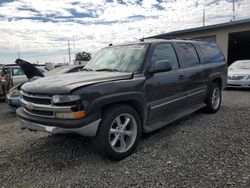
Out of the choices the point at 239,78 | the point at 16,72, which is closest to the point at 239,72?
the point at 239,78

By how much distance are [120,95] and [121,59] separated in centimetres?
112

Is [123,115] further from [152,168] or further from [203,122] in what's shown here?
[203,122]

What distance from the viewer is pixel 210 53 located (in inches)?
234

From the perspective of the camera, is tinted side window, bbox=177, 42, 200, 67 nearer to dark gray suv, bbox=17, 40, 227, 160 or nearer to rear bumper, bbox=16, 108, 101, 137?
dark gray suv, bbox=17, 40, 227, 160

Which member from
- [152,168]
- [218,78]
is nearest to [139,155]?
[152,168]

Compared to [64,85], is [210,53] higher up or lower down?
higher up

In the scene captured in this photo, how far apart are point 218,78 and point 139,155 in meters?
3.73

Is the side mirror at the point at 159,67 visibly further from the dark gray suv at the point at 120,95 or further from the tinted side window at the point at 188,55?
the tinted side window at the point at 188,55

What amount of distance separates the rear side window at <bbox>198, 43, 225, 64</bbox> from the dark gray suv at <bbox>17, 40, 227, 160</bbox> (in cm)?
49

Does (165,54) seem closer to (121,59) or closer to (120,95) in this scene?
(121,59)

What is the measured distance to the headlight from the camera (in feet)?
9.45

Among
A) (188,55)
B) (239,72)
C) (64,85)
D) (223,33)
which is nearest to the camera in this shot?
(64,85)

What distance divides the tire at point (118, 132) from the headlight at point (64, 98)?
49cm

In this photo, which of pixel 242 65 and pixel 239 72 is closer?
pixel 239 72
